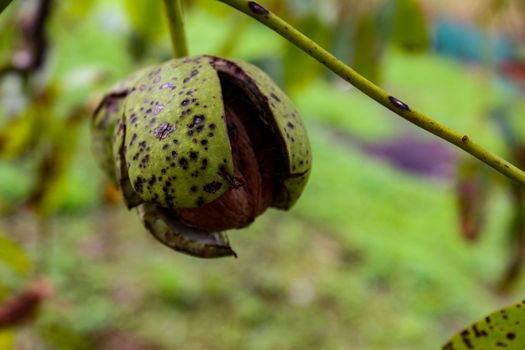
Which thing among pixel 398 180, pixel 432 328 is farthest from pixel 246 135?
pixel 398 180

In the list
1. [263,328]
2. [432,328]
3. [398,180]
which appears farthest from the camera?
[398,180]

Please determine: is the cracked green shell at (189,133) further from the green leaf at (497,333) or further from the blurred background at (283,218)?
the blurred background at (283,218)

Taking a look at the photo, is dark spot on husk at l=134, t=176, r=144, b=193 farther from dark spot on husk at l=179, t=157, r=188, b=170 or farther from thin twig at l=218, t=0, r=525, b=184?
thin twig at l=218, t=0, r=525, b=184

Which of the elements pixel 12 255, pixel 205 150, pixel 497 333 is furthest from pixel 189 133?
pixel 12 255

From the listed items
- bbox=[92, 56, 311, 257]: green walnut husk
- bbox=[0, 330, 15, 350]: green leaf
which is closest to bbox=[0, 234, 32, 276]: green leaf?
bbox=[0, 330, 15, 350]: green leaf

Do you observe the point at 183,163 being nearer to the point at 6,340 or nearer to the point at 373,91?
the point at 373,91

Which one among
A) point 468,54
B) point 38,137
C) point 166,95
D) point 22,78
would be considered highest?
point 166,95

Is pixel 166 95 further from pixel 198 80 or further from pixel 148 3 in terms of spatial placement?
pixel 148 3

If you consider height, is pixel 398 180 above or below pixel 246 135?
below
